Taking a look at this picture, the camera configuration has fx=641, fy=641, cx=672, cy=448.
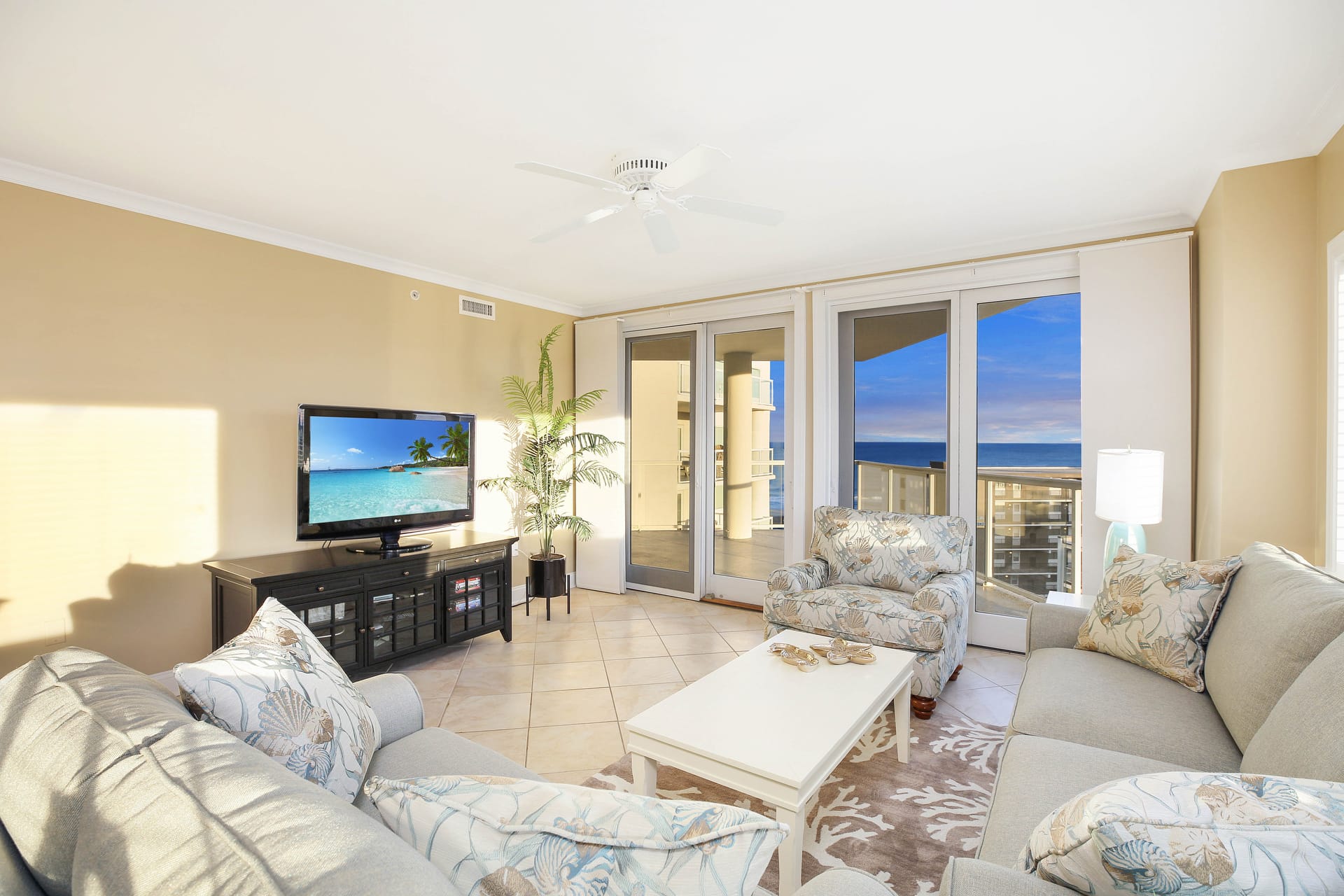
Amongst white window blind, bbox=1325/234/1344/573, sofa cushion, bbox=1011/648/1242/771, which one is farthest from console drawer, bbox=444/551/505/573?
white window blind, bbox=1325/234/1344/573

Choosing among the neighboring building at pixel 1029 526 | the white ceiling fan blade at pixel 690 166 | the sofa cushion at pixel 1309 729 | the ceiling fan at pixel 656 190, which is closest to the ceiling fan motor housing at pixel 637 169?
the ceiling fan at pixel 656 190

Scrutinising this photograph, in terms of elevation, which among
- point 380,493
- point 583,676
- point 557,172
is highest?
point 557,172

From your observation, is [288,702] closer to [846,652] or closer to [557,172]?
[557,172]

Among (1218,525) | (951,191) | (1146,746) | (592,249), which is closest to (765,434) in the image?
(592,249)

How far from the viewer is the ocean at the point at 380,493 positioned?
11.5 ft

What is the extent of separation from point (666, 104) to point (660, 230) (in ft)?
2.09

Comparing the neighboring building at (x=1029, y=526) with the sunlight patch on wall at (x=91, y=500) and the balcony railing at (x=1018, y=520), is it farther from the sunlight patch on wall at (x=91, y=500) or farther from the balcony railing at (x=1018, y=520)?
the sunlight patch on wall at (x=91, y=500)

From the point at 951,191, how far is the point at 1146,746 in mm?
2428

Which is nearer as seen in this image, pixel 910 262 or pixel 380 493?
pixel 380 493

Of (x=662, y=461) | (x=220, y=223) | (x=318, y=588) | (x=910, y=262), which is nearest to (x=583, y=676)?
(x=318, y=588)

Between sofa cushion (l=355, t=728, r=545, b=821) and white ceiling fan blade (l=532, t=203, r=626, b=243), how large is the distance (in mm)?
2063

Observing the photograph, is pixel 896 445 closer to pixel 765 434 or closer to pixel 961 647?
pixel 765 434

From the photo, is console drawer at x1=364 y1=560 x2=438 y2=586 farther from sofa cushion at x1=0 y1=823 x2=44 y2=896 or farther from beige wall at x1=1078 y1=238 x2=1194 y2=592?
beige wall at x1=1078 y1=238 x2=1194 y2=592

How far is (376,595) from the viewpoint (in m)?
3.42
